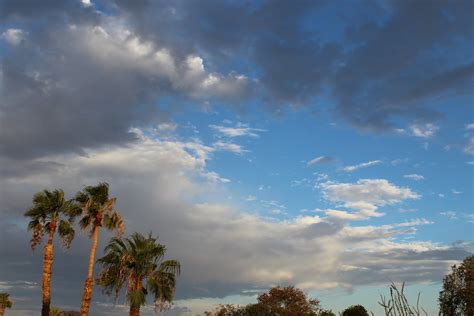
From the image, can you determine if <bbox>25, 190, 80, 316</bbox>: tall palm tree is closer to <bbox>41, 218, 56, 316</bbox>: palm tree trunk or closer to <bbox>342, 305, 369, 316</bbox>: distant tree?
<bbox>41, 218, 56, 316</bbox>: palm tree trunk

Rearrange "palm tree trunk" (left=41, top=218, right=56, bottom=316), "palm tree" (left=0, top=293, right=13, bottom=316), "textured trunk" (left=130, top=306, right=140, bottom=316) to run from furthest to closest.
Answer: "palm tree" (left=0, top=293, right=13, bottom=316)
"palm tree trunk" (left=41, top=218, right=56, bottom=316)
"textured trunk" (left=130, top=306, right=140, bottom=316)

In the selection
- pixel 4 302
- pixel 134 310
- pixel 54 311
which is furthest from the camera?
pixel 4 302

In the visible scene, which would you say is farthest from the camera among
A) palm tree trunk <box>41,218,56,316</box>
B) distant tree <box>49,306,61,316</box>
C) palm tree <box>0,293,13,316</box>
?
palm tree <box>0,293,13,316</box>

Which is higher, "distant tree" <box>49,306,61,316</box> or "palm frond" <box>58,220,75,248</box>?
"palm frond" <box>58,220,75,248</box>

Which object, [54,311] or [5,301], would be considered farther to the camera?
[5,301]

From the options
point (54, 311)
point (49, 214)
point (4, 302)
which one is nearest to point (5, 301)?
point (4, 302)

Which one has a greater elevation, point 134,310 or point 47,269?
point 47,269

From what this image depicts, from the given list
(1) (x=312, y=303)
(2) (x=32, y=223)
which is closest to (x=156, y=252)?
(2) (x=32, y=223)

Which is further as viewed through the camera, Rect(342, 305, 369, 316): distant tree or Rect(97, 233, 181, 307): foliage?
Rect(342, 305, 369, 316): distant tree

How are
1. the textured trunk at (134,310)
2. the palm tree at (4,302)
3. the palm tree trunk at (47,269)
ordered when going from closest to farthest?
the textured trunk at (134,310)
the palm tree trunk at (47,269)
the palm tree at (4,302)

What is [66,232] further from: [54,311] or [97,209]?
[54,311]

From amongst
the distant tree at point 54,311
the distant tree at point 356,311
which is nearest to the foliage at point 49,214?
the distant tree at point 54,311

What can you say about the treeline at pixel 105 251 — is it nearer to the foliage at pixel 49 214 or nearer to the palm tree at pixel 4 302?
the foliage at pixel 49 214

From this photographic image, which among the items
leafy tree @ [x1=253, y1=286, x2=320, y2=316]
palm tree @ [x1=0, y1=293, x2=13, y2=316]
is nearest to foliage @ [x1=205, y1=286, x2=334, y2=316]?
leafy tree @ [x1=253, y1=286, x2=320, y2=316]
